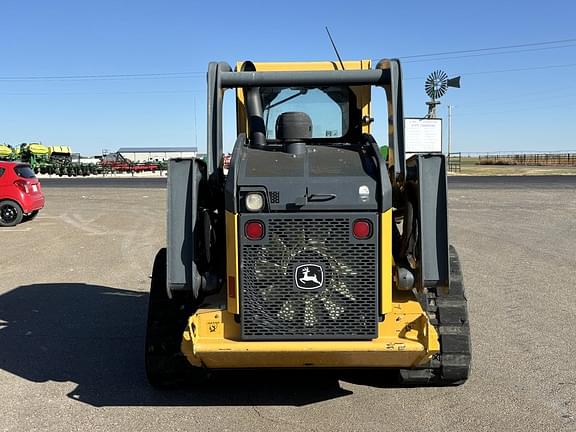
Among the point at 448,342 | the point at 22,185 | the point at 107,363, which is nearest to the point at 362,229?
the point at 448,342

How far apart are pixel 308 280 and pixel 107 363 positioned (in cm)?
232

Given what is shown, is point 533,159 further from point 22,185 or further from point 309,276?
point 309,276

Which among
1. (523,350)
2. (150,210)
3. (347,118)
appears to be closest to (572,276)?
(523,350)

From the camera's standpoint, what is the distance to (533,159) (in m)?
77.4

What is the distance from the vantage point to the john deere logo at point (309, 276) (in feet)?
12.3

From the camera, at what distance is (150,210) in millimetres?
19922

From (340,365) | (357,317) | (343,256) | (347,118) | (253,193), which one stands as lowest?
(340,365)

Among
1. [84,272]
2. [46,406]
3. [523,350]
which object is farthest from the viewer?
[84,272]

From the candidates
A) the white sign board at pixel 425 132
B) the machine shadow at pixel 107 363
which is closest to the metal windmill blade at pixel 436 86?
the white sign board at pixel 425 132

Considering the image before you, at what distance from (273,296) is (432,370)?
1430 mm

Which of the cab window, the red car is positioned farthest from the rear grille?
the red car

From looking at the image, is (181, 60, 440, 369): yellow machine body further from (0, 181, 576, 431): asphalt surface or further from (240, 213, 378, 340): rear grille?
(0, 181, 576, 431): asphalt surface

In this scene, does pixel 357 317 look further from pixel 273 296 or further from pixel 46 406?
pixel 46 406

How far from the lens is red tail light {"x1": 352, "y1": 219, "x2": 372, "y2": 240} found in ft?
12.1
